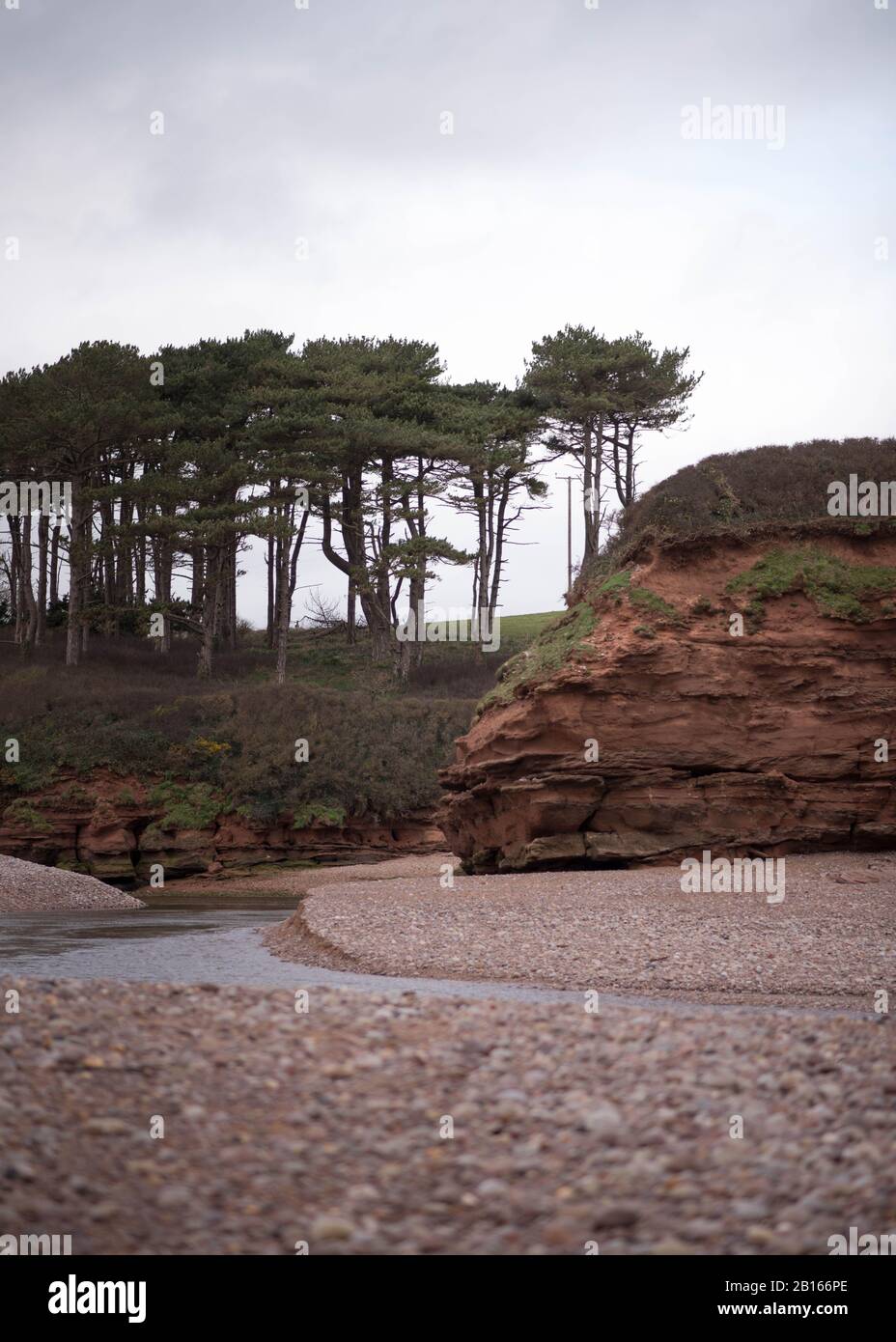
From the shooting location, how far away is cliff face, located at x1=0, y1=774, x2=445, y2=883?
35.6m

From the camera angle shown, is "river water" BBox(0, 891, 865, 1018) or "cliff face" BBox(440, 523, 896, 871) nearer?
"river water" BBox(0, 891, 865, 1018)

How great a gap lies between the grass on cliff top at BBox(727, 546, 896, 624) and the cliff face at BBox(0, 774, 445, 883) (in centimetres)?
1988

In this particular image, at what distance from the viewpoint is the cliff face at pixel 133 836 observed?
117ft

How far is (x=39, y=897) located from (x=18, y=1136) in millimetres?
22778

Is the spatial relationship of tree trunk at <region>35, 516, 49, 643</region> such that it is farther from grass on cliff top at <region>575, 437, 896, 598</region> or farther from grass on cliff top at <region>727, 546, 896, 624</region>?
grass on cliff top at <region>727, 546, 896, 624</region>

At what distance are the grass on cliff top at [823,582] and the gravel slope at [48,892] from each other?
17.1m

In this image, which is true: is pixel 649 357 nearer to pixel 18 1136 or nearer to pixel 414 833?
pixel 414 833

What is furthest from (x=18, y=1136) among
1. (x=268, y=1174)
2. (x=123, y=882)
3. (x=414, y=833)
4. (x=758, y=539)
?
(x=414, y=833)

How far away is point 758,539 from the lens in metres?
24.7

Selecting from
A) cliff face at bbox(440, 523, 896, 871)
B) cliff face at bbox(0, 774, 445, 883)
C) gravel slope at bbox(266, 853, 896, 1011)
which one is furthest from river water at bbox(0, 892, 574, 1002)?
cliff face at bbox(0, 774, 445, 883)

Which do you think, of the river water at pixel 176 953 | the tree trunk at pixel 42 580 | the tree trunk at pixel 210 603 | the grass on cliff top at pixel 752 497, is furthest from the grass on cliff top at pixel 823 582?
the tree trunk at pixel 42 580

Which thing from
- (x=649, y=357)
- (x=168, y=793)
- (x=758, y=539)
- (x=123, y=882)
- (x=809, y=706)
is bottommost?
(x=123, y=882)

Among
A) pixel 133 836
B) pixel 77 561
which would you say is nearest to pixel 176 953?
pixel 133 836
